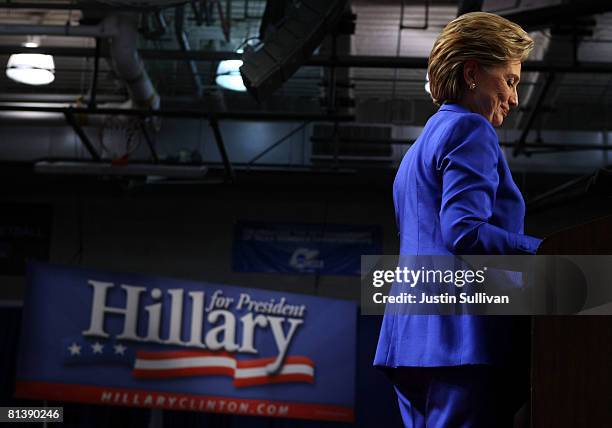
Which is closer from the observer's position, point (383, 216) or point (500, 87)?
point (500, 87)

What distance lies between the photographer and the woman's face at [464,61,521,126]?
129 centimetres

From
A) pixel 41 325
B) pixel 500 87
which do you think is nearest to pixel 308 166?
pixel 41 325

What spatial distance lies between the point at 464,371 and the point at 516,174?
975 centimetres

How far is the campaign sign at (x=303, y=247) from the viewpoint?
36.8 ft

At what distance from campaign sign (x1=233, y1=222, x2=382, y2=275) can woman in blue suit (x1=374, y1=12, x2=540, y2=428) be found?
9.87 m

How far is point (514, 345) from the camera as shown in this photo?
1160 millimetres

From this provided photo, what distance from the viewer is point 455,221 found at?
117 cm

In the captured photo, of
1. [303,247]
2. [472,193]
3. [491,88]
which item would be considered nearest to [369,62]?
[303,247]

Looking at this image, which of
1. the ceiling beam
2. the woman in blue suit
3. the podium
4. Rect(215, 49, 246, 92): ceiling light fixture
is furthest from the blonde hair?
Rect(215, 49, 246, 92): ceiling light fixture

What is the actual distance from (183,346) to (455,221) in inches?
306

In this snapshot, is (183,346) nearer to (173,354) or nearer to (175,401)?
(173,354)

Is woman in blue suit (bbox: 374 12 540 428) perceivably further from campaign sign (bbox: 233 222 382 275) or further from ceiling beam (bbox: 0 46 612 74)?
campaign sign (bbox: 233 222 382 275)

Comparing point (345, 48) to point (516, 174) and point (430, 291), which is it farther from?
point (430, 291)

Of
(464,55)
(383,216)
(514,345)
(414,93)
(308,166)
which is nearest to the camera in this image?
(514,345)
